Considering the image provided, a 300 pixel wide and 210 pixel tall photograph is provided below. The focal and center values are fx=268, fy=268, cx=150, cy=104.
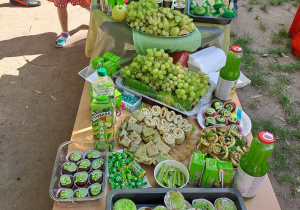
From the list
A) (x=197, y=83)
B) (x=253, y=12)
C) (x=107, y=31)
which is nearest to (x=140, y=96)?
(x=197, y=83)

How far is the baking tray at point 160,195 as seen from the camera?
3.76ft

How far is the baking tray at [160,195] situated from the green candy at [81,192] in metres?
0.14

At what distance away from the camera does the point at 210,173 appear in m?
1.22

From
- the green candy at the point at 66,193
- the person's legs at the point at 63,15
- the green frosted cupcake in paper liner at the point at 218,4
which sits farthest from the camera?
the person's legs at the point at 63,15

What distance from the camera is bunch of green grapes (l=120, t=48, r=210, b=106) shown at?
1.74 metres

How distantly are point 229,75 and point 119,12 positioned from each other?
1.02m

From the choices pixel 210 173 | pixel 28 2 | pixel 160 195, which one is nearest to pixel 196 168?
pixel 210 173

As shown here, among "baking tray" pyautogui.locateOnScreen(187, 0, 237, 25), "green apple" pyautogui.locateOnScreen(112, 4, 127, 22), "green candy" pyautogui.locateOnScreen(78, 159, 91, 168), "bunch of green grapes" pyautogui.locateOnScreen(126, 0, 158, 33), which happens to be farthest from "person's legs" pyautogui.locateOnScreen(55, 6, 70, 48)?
"green candy" pyautogui.locateOnScreen(78, 159, 91, 168)

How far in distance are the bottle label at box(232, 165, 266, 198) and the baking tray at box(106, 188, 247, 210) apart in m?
0.04

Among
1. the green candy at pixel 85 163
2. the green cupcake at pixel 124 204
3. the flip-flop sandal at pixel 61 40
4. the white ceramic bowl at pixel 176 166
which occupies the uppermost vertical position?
the green cupcake at pixel 124 204

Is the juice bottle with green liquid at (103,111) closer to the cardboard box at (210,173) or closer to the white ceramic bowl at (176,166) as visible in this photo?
the white ceramic bowl at (176,166)

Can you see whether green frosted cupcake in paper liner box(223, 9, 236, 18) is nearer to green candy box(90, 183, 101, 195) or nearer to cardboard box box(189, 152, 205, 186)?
cardboard box box(189, 152, 205, 186)

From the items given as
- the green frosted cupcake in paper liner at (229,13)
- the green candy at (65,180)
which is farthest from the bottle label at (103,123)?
the green frosted cupcake in paper liner at (229,13)

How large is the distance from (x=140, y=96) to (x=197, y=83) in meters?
0.39
